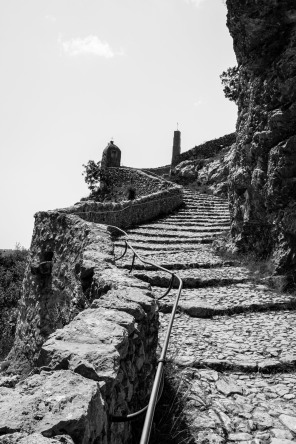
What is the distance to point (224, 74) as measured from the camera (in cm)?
2877

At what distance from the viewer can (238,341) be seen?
493 cm

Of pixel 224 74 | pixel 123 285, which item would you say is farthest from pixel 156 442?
pixel 224 74

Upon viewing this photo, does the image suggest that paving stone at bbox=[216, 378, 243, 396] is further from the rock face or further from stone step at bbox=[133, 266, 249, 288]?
the rock face

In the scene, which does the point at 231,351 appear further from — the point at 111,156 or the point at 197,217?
the point at 111,156

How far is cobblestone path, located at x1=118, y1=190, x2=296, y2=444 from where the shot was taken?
128 inches

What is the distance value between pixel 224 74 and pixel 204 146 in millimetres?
8440

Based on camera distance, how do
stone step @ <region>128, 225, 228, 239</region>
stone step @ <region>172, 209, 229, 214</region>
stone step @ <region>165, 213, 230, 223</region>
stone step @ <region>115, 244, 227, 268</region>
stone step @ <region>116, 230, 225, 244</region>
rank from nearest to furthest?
stone step @ <region>115, 244, 227, 268</region>, stone step @ <region>116, 230, 225, 244</region>, stone step @ <region>128, 225, 228, 239</region>, stone step @ <region>165, 213, 230, 223</region>, stone step @ <region>172, 209, 229, 214</region>

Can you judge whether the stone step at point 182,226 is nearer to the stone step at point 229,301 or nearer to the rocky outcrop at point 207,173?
the stone step at point 229,301

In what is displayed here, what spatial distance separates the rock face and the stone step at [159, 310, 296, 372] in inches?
83.1

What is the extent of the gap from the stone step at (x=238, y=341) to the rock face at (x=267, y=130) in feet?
6.93

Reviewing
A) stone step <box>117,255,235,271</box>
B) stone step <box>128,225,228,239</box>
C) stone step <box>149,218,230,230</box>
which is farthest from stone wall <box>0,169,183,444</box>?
stone step <box>149,218,230,230</box>

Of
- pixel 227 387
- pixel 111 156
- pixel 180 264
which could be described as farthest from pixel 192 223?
pixel 111 156

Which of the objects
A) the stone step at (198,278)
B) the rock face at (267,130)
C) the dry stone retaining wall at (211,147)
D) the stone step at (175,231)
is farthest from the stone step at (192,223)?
the dry stone retaining wall at (211,147)

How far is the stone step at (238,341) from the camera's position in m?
4.27
